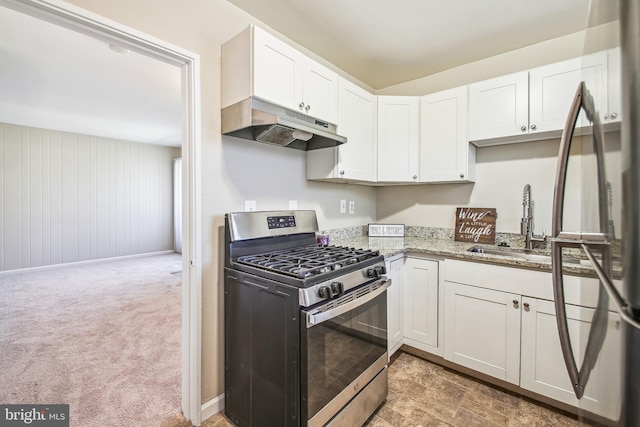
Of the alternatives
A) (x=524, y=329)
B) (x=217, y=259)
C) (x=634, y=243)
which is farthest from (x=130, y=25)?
(x=524, y=329)

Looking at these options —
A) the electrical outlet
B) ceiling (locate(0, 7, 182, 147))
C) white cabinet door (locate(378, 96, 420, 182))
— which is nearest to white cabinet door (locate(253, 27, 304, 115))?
the electrical outlet

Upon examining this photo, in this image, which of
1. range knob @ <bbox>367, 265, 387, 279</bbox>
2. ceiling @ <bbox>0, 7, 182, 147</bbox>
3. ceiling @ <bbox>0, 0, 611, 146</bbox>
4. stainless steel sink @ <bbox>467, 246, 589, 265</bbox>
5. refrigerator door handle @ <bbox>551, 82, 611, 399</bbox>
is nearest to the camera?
refrigerator door handle @ <bbox>551, 82, 611, 399</bbox>

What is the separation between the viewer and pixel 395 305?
2.24 meters

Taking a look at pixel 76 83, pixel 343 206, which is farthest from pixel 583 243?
pixel 76 83

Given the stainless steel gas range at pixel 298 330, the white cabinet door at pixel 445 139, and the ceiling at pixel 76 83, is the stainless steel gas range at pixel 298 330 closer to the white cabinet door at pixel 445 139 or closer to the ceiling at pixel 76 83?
the white cabinet door at pixel 445 139

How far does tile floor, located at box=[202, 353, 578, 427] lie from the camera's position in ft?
5.43

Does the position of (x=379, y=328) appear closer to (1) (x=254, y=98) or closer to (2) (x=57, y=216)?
(1) (x=254, y=98)

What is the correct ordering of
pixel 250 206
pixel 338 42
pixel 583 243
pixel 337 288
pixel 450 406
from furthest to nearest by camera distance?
pixel 338 42, pixel 250 206, pixel 450 406, pixel 337 288, pixel 583 243

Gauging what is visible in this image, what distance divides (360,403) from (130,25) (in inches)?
91.2

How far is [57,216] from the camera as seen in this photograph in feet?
17.1

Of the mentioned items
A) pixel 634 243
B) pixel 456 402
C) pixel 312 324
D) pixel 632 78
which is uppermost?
pixel 632 78

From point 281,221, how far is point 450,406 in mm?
1619

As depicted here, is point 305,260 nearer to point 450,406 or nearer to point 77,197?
point 450,406

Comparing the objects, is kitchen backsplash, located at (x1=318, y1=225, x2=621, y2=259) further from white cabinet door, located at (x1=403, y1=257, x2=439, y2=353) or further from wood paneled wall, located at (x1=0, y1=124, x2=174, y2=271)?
wood paneled wall, located at (x1=0, y1=124, x2=174, y2=271)
